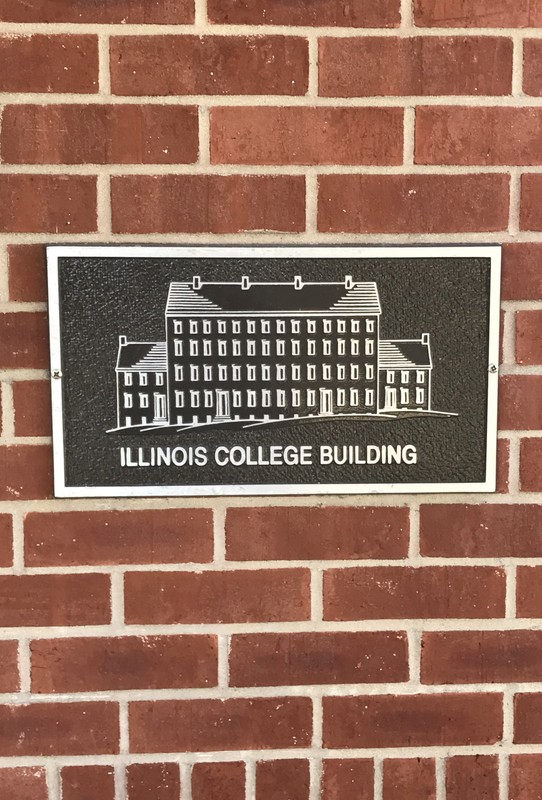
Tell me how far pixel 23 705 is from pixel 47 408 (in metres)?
0.55

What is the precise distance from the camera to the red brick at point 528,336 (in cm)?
123

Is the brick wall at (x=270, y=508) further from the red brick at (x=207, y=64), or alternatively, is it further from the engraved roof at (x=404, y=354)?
the engraved roof at (x=404, y=354)

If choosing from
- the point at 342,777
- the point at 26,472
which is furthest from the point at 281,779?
the point at 26,472

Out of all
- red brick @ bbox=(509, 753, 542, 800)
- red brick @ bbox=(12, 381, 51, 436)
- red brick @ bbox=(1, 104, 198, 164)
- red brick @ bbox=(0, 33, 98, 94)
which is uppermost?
red brick @ bbox=(0, 33, 98, 94)

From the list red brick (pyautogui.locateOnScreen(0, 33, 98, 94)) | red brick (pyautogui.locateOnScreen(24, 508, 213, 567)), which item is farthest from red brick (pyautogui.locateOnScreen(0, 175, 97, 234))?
red brick (pyautogui.locateOnScreen(24, 508, 213, 567))

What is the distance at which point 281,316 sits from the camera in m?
1.22

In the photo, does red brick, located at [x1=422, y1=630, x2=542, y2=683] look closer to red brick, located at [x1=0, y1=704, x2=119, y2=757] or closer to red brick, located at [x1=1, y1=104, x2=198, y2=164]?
red brick, located at [x1=0, y1=704, x2=119, y2=757]

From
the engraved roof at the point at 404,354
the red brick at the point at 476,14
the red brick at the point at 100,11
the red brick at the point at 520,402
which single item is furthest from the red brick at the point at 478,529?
the red brick at the point at 100,11

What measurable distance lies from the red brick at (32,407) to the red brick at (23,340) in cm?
4

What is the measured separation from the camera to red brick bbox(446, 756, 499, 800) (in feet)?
4.22

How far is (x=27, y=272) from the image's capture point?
119cm

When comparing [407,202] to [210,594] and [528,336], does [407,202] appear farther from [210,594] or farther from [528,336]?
[210,594]

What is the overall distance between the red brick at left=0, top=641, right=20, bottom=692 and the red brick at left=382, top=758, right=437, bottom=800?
0.70 m

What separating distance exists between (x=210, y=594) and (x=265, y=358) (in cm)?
44
